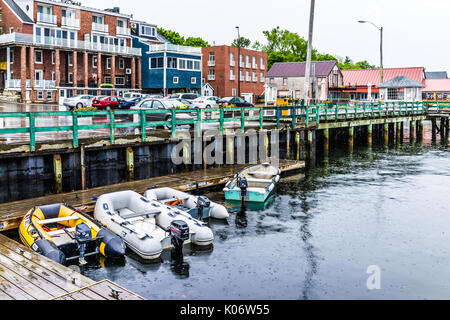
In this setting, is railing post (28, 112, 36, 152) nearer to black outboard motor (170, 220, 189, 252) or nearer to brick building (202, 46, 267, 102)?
black outboard motor (170, 220, 189, 252)

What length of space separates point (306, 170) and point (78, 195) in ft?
46.2

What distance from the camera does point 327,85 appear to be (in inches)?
3211

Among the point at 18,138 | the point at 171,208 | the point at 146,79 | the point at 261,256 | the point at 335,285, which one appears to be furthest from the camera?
the point at 146,79

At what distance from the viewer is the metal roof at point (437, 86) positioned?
84.4m

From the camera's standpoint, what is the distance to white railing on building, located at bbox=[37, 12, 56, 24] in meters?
53.7

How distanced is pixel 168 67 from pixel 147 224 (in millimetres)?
49415

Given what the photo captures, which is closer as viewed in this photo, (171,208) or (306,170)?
(171,208)

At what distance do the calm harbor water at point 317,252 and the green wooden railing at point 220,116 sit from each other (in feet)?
13.1

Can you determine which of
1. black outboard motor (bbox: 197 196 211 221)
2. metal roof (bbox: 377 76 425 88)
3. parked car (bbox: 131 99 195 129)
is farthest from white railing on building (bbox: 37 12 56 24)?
black outboard motor (bbox: 197 196 211 221)

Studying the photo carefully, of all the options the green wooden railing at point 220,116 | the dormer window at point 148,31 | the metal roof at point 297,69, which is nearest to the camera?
the green wooden railing at point 220,116

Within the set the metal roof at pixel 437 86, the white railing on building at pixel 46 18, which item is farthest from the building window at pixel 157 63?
the metal roof at pixel 437 86

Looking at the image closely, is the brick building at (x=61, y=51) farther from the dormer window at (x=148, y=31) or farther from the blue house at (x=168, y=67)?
the dormer window at (x=148, y=31)

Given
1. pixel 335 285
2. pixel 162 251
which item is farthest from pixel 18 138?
pixel 335 285
